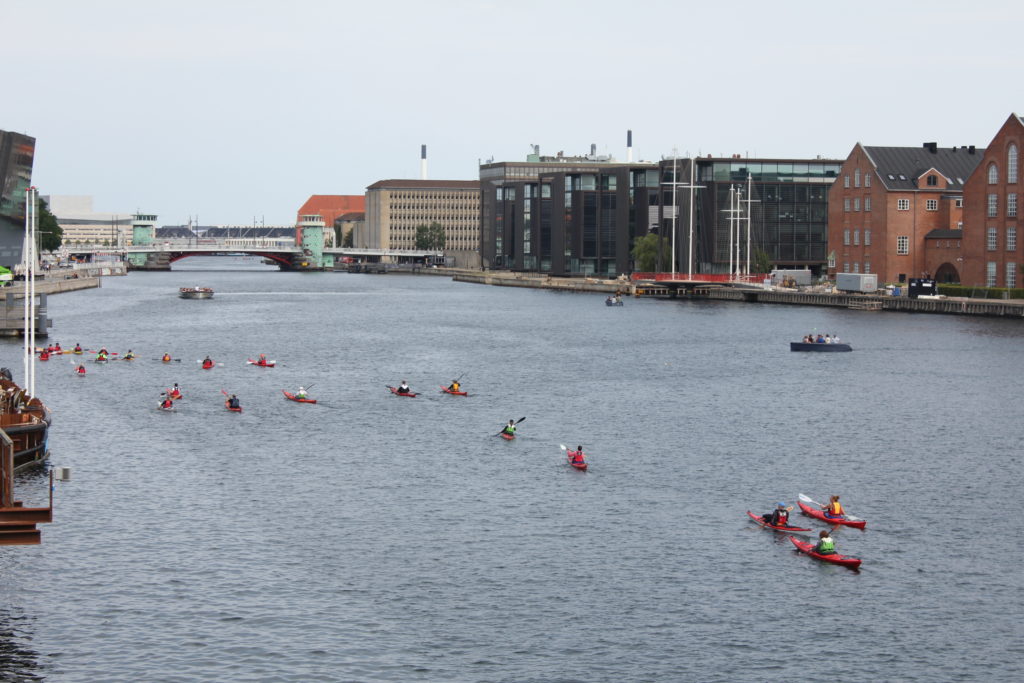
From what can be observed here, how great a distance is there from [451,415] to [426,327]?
7482 centimetres

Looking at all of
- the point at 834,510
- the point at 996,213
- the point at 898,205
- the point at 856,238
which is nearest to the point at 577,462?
the point at 834,510

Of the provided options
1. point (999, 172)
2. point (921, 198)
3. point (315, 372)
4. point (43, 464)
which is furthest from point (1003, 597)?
point (921, 198)

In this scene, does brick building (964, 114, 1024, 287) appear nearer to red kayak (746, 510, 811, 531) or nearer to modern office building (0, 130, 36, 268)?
modern office building (0, 130, 36, 268)

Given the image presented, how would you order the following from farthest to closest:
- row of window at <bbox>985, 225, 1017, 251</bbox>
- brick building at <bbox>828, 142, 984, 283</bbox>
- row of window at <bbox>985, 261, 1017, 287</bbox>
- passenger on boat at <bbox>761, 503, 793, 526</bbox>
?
brick building at <bbox>828, 142, 984, 283</bbox> → row of window at <bbox>985, 261, 1017, 287</bbox> → row of window at <bbox>985, 225, 1017, 251</bbox> → passenger on boat at <bbox>761, 503, 793, 526</bbox>

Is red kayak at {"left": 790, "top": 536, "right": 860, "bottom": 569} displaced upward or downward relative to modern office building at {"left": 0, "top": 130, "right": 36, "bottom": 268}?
downward

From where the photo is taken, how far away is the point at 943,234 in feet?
545

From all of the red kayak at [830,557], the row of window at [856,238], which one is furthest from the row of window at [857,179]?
the red kayak at [830,557]

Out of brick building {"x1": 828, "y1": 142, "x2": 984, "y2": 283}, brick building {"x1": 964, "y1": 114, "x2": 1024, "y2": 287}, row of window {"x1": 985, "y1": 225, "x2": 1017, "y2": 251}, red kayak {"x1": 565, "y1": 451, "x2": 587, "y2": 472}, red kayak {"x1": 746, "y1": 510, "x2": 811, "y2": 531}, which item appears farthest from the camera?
brick building {"x1": 828, "y1": 142, "x2": 984, "y2": 283}

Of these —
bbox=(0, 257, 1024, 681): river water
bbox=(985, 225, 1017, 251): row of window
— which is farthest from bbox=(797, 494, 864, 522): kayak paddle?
bbox=(985, 225, 1017, 251): row of window

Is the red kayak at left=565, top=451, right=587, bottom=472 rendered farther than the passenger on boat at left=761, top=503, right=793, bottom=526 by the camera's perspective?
Yes

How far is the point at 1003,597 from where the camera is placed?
4428cm

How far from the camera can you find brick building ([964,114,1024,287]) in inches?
5846

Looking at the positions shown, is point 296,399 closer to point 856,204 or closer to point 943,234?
point 943,234

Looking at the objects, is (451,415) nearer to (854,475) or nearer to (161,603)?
(854,475)
